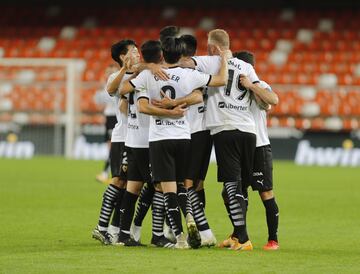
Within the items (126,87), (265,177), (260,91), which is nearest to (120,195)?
(126,87)

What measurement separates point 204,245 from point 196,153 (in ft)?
3.07

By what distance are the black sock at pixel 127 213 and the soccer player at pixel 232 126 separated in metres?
0.94

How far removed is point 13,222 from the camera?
1264cm

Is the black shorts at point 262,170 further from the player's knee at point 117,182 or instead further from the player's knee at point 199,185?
the player's knee at point 117,182

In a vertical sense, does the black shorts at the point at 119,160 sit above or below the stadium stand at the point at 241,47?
below

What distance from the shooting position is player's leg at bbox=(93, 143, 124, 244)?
10477mm

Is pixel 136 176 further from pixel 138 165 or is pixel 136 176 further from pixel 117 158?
pixel 117 158

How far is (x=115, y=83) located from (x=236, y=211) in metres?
1.78

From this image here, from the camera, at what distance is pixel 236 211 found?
32.3 ft

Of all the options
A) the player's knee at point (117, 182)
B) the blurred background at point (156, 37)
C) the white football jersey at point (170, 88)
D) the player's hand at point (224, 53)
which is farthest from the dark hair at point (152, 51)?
the blurred background at point (156, 37)

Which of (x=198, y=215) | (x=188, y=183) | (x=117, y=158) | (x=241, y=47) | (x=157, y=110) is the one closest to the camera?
(x=157, y=110)

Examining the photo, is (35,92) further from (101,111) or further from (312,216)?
(312,216)

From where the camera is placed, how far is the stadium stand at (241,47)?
93.8ft

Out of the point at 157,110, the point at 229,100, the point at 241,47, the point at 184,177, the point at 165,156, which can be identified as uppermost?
the point at 241,47
